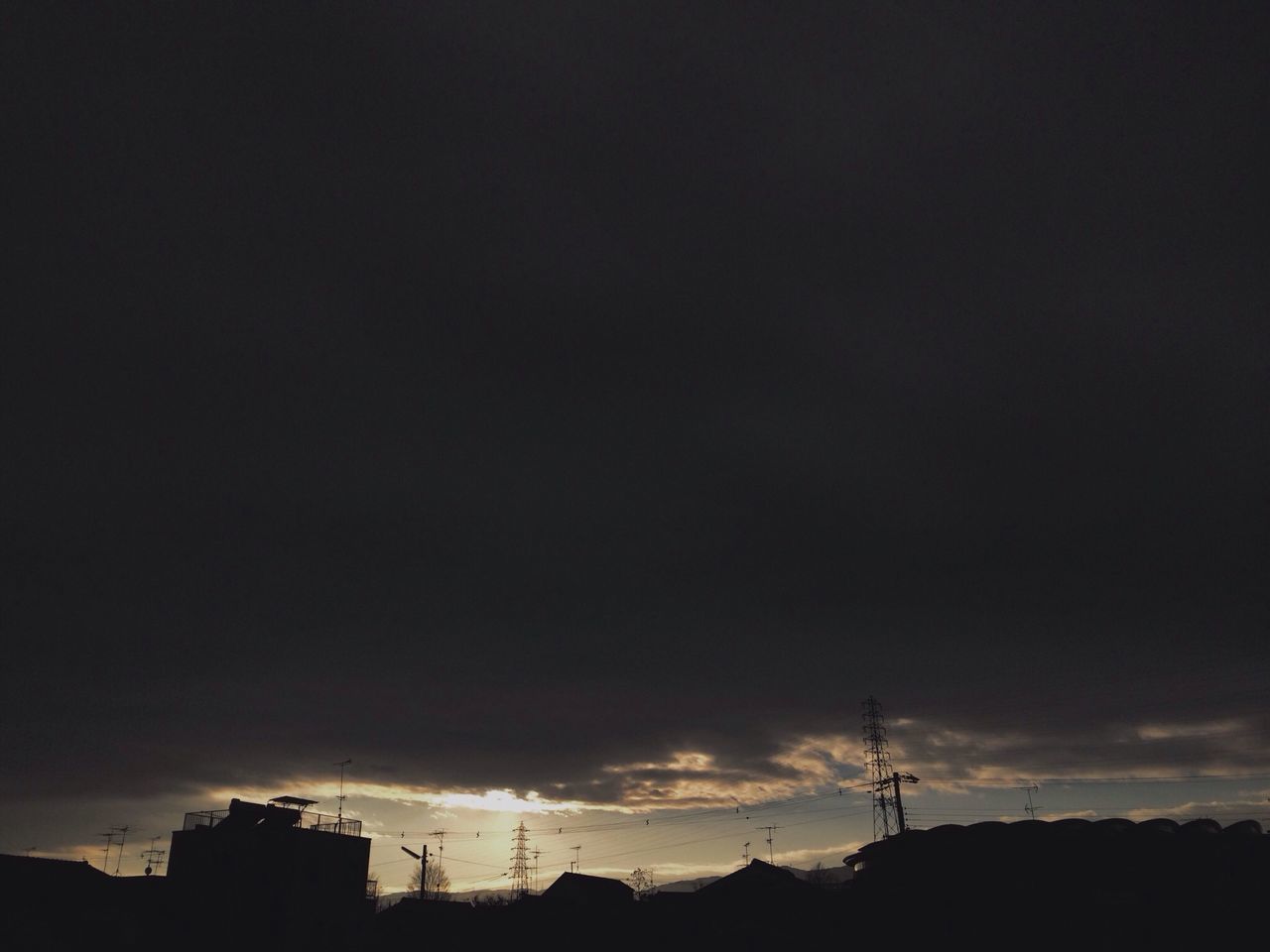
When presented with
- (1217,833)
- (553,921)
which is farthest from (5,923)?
(1217,833)

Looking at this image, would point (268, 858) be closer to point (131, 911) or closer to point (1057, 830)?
point (131, 911)

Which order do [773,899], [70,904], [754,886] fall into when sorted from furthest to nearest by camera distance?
[754,886] < [773,899] < [70,904]

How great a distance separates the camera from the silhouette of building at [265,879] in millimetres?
67688

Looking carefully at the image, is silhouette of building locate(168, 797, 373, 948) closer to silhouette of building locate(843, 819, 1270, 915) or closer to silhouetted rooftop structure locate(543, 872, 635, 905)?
silhouetted rooftop structure locate(543, 872, 635, 905)

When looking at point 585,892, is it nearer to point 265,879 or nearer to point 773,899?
point 773,899

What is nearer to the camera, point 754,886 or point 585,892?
point 754,886

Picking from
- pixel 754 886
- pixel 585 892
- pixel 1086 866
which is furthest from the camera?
pixel 585 892

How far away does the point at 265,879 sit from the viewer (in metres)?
68.9

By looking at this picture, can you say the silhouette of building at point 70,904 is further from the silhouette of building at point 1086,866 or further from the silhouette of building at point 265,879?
the silhouette of building at point 1086,866

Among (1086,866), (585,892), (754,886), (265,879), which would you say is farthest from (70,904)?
(1086,866)

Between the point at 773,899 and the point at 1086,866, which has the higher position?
the point at 1086,866

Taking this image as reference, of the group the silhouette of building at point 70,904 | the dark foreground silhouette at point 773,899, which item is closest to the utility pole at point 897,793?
the dark foreground silhouette at point 773,899

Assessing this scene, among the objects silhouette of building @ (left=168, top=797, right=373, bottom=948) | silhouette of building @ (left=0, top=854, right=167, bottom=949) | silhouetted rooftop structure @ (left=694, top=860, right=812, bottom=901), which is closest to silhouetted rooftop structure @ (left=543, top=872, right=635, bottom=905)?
silhouetted rooftop structure @ (left=694, top=860, right=812, bottom=901)

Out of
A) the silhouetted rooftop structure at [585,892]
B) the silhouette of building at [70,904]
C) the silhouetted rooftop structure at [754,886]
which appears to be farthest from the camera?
the silhouetted rooftop structure at [585,892]
